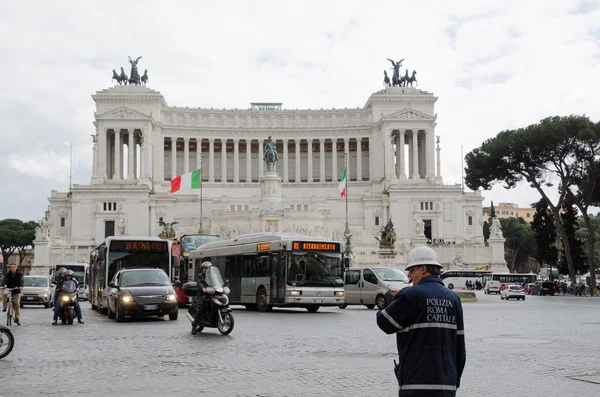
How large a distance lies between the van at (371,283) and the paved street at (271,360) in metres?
9.83

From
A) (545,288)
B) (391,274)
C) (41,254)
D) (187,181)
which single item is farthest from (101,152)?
(391,274)

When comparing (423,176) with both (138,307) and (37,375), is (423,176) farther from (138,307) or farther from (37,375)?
(37,375)

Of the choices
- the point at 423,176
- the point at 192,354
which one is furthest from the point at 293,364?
the point at 423,176

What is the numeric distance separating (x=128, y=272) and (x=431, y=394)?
2044cm

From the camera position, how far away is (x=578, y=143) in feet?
195

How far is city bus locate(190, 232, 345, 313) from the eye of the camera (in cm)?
2944

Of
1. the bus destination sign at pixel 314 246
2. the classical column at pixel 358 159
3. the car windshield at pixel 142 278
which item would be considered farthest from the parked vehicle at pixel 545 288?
the classical column at pixel 358 159

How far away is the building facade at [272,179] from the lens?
85.2m

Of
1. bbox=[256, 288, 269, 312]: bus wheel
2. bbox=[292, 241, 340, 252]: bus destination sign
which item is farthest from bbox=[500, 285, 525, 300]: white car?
bbox=[256, 288, 269, 312]: bus wheel

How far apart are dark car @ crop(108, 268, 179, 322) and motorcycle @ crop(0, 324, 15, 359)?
9343 millimetres

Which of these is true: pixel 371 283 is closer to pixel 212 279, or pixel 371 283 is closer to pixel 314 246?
pixel 314 246

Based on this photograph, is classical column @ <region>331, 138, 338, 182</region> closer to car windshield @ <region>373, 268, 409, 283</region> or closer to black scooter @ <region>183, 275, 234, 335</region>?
car windshield @ <region>373, 268, 409, 283</region>

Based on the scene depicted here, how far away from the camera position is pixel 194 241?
153 feet

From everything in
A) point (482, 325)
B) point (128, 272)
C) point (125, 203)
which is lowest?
point (482, 325)
